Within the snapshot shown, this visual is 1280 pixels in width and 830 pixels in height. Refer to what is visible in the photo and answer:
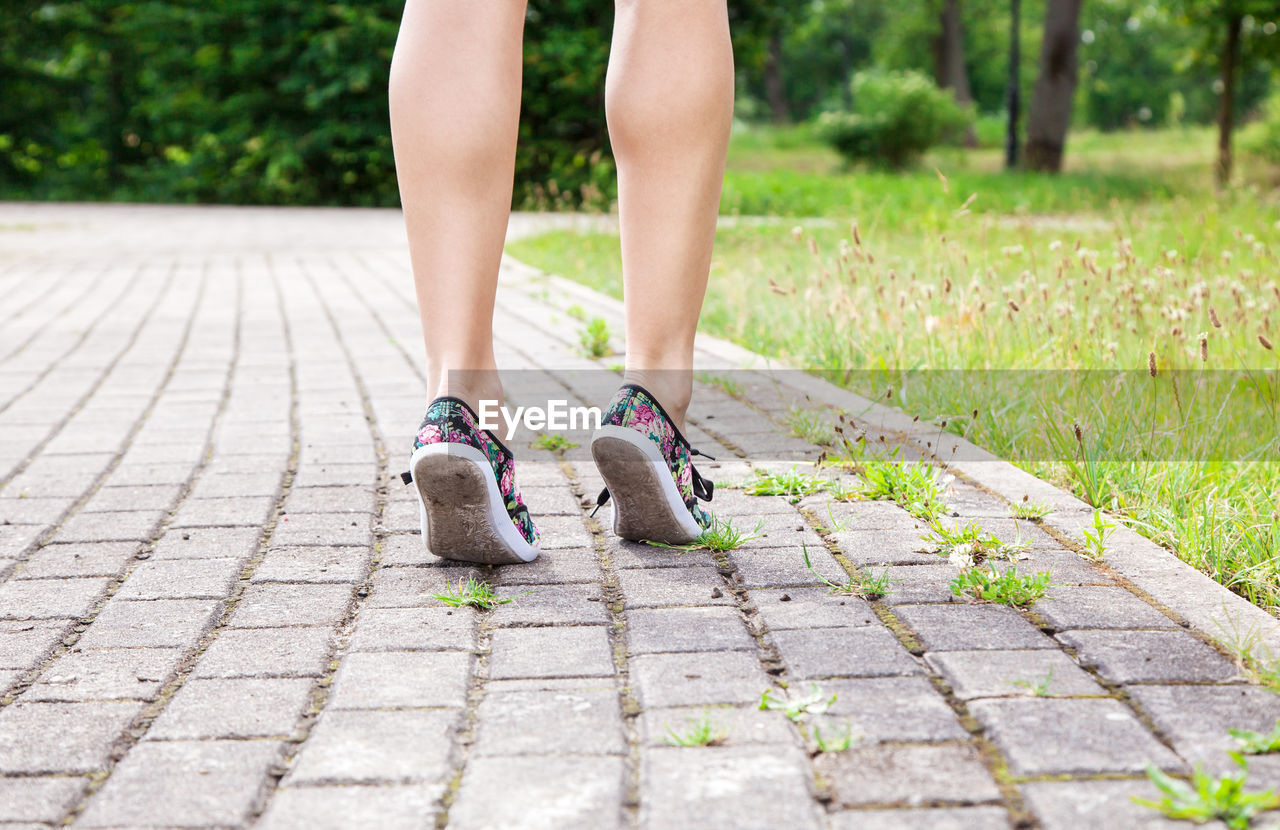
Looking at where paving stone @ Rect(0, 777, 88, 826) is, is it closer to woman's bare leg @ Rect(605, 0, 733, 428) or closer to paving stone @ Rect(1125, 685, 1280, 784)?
woman's bare leg @ Rect(605, 0, 733, 428)

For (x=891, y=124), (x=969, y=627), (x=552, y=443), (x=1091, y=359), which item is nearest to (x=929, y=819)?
(x=969, y=627)

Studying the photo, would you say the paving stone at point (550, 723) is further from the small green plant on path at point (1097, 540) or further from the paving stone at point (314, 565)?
the small green plant on path at point (1097, 540)

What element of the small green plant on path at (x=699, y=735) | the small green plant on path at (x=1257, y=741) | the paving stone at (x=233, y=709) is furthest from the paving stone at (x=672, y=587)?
→ the small green plant on path at (x=1257, y=741)

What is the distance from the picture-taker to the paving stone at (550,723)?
1.42 m

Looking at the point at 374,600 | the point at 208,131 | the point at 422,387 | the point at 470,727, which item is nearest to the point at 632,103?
the point at 374,600

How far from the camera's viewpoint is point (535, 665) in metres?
1.67

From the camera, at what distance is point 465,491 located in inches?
76.7

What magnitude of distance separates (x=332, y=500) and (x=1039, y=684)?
62.4 inches

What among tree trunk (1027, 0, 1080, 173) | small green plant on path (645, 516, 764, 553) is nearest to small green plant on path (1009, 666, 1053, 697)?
small green plant on path (645, 516, 764, 553)

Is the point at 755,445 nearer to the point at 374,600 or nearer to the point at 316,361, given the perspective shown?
Answer: the point at 374,600

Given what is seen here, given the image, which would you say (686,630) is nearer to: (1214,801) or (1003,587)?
(1003,587)

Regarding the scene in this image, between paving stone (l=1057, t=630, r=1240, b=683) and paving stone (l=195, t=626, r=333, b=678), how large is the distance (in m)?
1.08

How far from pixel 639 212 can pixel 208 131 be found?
54.2 feet

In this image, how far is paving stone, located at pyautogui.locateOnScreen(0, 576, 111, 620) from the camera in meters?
1.95
